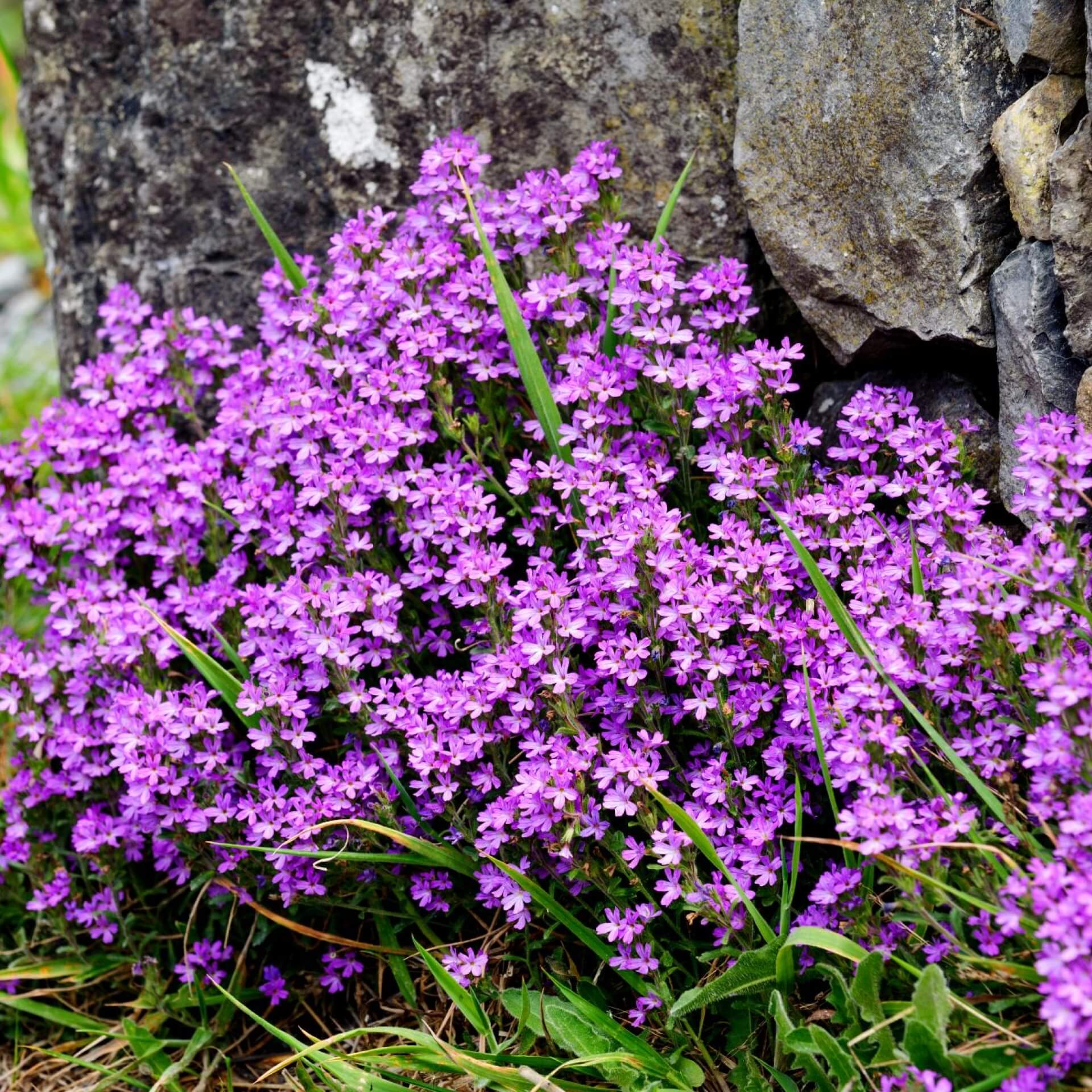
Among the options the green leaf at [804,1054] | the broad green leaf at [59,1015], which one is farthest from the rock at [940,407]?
the broad green leaf at [59,1015]

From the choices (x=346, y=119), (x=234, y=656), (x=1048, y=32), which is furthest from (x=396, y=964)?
(x=1048, y=32)

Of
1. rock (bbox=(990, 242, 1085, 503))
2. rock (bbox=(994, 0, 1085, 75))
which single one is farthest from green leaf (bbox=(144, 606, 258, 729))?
rock (bbox=(994, 0, 1085, 75))

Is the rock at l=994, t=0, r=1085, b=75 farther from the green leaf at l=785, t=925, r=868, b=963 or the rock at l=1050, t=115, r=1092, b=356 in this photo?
the green leaf at l=785, t=925, r=868, b=963

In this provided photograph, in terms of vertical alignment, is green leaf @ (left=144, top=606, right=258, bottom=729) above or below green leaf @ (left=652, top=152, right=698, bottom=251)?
below

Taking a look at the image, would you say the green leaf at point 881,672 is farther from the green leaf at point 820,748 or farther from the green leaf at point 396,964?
Answer: the green leaf at point 396,964

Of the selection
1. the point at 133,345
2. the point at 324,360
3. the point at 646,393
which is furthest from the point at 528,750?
the point at 133,345

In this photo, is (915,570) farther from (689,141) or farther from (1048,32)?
(689,141)
